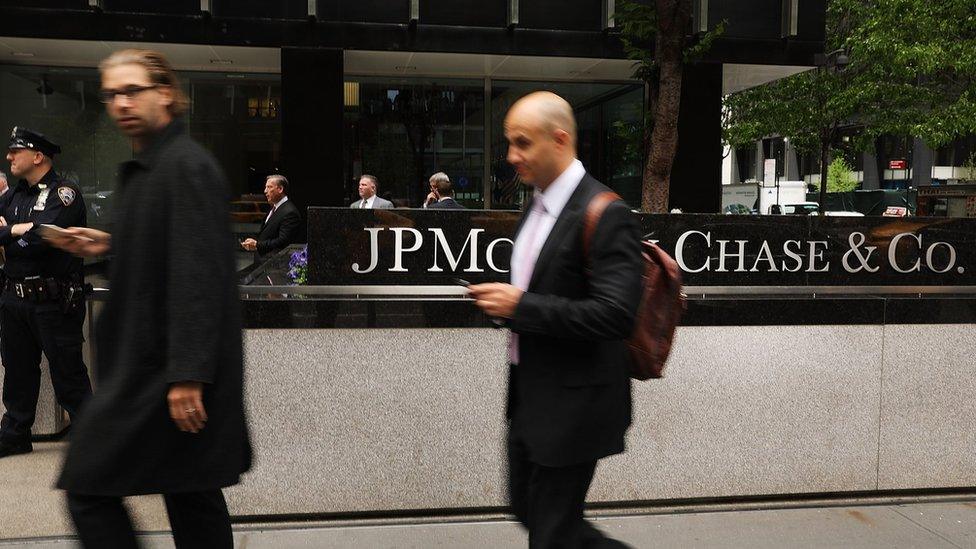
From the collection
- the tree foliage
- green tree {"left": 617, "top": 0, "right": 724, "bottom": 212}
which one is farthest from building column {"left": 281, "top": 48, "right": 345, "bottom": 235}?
the tree foliage

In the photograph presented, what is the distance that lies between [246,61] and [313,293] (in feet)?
39.6

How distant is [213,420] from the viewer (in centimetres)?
266

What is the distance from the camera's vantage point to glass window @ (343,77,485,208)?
1648 centimetres

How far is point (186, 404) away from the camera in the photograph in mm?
2545

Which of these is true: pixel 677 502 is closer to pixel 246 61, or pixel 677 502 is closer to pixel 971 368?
pixel 971 368

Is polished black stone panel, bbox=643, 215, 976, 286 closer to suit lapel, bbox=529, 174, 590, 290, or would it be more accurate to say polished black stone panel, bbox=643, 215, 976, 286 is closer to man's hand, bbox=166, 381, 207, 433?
suit lapel, bbox=529, 174, 590, 290

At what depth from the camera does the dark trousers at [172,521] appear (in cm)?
262

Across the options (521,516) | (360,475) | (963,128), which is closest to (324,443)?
(360,475)

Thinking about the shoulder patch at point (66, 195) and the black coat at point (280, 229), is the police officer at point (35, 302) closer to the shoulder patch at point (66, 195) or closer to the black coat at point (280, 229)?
the shoulder patch at point (66, 195)

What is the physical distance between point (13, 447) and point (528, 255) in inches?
177

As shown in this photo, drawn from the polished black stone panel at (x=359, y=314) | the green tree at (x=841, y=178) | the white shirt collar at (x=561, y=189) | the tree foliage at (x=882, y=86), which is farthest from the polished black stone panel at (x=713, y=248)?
the green tree at (x=841, y=178)

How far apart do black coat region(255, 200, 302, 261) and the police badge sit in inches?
128

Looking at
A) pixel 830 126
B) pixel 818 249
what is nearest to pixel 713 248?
pixel 818 249

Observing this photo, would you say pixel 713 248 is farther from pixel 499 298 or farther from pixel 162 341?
pixel 162 341
